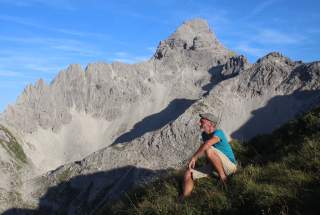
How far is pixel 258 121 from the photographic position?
151 metres

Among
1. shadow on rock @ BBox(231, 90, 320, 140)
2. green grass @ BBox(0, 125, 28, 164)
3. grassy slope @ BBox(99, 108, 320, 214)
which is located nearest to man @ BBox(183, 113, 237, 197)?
grassy slope @ BBox(99, 108, 320, 214)

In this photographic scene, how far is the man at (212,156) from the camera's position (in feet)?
39.6

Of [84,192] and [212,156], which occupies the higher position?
[212,156]

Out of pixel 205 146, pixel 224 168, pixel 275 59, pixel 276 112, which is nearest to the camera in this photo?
pixel 205 146

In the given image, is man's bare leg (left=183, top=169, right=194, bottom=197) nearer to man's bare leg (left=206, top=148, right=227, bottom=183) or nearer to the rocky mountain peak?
man's bare leg (left=206, top=148, right=227, bottom=183)

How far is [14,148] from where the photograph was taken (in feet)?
541

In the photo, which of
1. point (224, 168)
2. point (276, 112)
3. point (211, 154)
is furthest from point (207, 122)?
point (276, 112)

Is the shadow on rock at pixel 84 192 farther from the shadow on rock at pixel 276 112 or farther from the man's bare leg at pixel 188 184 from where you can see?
the man's bare leg at pixel 188 184

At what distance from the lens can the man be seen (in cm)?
1207

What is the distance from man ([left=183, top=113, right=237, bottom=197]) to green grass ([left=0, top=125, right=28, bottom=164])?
15101 centimetres

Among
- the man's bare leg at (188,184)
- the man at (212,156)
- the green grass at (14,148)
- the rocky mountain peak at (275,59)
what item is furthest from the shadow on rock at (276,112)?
the man's bare leg at (188,184)

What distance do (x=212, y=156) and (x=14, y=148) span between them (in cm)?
A: 16155

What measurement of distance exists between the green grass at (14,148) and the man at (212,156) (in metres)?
151

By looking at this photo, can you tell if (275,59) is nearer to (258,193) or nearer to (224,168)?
(224,168)
